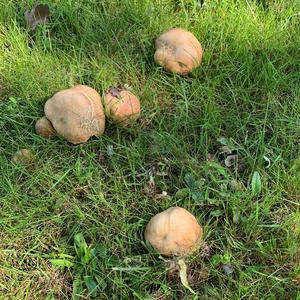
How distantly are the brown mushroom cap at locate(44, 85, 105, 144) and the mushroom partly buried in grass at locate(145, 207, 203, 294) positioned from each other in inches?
26.2

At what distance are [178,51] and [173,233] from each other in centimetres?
122

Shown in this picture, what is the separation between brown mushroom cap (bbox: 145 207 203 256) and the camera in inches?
93.0

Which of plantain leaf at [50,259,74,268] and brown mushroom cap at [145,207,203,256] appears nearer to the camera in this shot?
brown mushroom cap at [145,207,203,256]

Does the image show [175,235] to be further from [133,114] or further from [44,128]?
[44,128]

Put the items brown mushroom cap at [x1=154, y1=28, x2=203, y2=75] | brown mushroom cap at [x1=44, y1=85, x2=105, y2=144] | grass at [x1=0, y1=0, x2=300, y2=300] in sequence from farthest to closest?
brown mushroom cap at [x1=154, y1=28, x2=203, y2=75] → brown mushroom cap at [x1=44, y1=85, x2=105, y2=144] → grass at [x1=0, y1=0, x2=300, y2=300]

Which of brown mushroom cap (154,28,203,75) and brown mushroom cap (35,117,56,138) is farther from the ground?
brown mushroom cap (154,28,203,75)

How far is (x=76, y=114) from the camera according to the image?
8.86 feet

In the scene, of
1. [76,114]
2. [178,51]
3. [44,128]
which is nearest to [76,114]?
[76,114]

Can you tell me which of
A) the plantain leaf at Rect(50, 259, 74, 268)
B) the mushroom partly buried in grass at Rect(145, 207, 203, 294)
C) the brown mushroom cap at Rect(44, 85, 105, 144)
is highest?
the brown mushroom cap at Rect(44, 85, 105, 144)

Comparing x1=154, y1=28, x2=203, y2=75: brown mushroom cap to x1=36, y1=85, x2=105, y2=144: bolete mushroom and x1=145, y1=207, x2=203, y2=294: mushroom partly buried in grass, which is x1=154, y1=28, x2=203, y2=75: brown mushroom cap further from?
x1=145, y1=207, x2=203, y2=294: mushroom partly buried in grass

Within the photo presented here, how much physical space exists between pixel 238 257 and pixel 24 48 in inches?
75.7

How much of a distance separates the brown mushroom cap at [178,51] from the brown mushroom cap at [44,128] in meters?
0.81

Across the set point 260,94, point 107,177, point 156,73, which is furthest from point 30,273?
point 260,94

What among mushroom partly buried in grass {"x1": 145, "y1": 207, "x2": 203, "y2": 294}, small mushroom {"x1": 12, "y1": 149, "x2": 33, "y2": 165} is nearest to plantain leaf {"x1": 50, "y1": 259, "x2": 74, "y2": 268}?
mushroom partly buried in grass {"x1": 145, "y1": 207, "x2": 203, "y2": 294}
